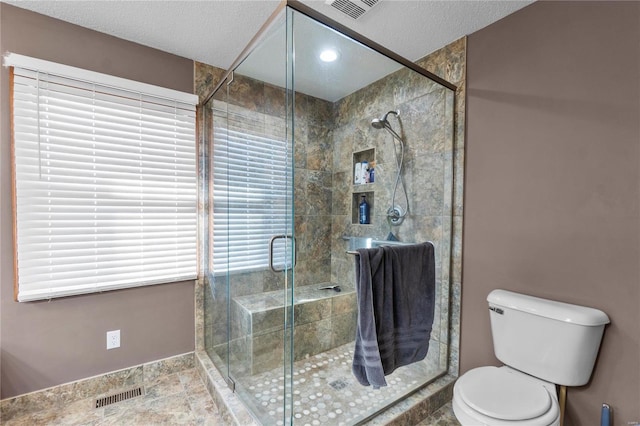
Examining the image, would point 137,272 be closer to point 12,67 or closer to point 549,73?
point 12,67

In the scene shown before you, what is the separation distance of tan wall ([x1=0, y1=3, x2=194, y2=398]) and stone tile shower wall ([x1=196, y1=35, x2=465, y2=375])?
471mm

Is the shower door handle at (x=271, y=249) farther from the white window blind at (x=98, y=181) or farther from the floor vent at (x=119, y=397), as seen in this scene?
the floor vent at (x=119, y=397)

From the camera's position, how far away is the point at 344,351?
1599 mm

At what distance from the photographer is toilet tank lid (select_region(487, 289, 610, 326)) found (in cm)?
129

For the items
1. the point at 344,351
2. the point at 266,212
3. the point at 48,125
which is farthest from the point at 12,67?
the point at 344,351

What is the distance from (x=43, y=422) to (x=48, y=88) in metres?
1.88

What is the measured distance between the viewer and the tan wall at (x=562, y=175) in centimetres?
128

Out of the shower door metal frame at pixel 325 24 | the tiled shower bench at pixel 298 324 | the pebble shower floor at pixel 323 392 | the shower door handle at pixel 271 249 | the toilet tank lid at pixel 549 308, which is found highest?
the shower door metal frame at pixel 325 24

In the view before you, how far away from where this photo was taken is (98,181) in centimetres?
180

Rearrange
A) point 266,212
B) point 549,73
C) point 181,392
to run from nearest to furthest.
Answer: point 549,73
point 266,212
point 181,392

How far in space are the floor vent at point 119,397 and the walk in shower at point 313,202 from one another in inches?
19.2

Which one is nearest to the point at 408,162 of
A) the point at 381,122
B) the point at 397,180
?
the point at 397,180

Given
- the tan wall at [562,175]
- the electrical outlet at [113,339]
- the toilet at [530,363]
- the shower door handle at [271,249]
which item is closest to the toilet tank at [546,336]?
the toilet at [530,363]

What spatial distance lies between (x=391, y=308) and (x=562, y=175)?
1097 mm
